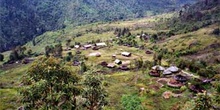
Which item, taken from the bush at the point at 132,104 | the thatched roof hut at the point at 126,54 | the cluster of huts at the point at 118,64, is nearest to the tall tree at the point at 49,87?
the bush at the point at 132,104

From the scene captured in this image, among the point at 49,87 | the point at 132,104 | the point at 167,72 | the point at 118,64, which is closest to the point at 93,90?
the point at 49,87

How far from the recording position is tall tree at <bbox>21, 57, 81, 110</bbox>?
6506cm

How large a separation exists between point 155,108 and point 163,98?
818 centimetres

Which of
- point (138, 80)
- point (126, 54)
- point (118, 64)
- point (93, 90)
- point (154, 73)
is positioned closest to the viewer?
point (93, 90)

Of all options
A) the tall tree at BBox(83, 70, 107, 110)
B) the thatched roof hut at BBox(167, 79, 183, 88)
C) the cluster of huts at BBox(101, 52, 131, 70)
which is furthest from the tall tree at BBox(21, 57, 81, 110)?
the cluster of huts at BBox(101, 52, 131, 70)

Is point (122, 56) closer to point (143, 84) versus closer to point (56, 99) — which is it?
point (143, 84)

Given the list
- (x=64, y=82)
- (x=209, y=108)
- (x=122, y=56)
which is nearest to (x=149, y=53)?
(x=122, y=56)

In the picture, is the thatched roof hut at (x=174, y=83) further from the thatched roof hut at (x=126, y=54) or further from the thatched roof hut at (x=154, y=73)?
the thatched roof hut at (x=126, y=54)

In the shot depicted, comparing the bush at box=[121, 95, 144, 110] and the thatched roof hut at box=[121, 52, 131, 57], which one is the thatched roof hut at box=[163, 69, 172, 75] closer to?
the bush at box=[121, 95, 144, 110]

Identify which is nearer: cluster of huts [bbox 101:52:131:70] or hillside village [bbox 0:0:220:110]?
hillside village [bbox 0:0:220:110]

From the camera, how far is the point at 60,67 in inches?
2741

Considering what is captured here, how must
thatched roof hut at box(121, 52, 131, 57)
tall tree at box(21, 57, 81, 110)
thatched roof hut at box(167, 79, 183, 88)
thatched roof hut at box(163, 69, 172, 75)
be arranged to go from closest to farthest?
tall tree at box(21, 57, 81, 110), thatched roof hut at box(167, 79, 183, 88), thatched roof hut at box(163, 69, 172, 75), thatched roof hut at box(121, 52, 131, 57)

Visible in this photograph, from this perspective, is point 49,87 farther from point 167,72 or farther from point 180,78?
point 167,72

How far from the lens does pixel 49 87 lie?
220 feet
